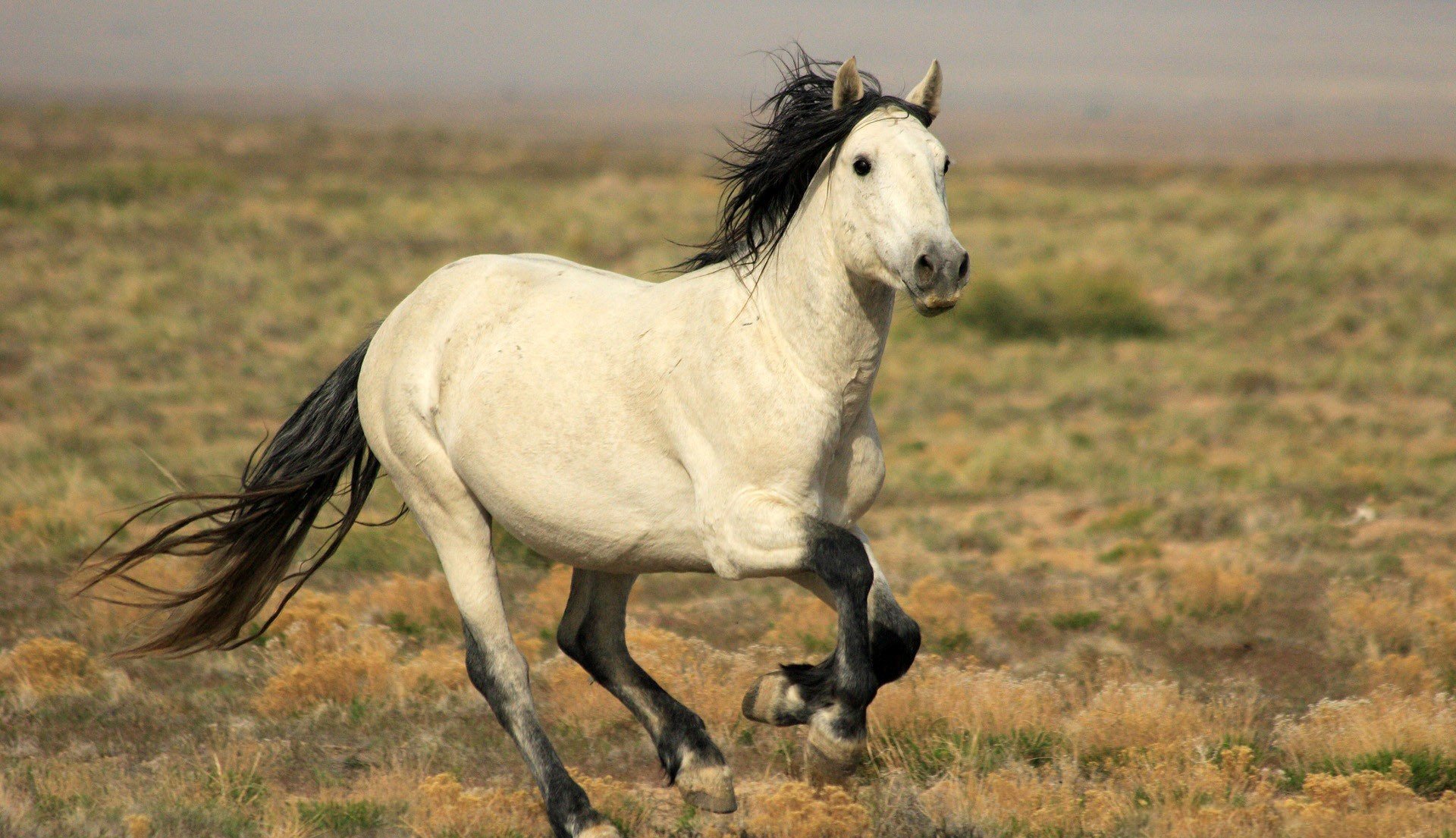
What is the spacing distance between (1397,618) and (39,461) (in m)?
10.1

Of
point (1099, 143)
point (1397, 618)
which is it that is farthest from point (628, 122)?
point (1397, 618)

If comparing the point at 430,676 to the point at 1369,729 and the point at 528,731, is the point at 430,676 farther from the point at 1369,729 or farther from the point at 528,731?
the point at 1369,729

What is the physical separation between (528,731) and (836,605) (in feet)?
→ 4.18

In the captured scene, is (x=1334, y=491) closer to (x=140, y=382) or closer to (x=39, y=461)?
(x=39, y=461)

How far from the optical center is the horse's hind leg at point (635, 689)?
4262 mm

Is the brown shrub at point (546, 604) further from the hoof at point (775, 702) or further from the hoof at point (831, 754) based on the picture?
the hoof at point (831, 754)

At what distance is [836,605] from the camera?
3.60 m

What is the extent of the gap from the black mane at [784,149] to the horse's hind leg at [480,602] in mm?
1255

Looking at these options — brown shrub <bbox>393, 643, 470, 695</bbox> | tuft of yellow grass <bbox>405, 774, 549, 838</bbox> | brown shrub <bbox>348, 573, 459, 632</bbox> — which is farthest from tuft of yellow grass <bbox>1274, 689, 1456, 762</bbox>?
brown shrub <bbox>348, 573, 459, 632</bbox>

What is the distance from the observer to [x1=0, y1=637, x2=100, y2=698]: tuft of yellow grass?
5758mm

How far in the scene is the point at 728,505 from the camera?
3.67 meters

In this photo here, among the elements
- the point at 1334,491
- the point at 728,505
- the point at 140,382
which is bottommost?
the point at 140,382

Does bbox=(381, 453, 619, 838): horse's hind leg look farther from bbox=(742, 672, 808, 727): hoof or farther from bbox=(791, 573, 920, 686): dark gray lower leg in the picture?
bbox=(791, 573, 920, 686): dark gray lower leg

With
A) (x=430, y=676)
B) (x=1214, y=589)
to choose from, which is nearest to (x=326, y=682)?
(x=430, y=676)
